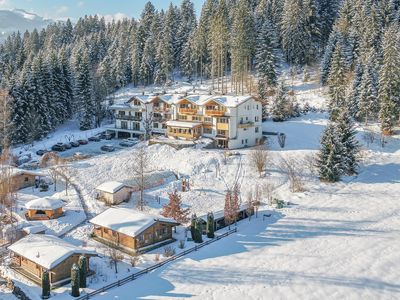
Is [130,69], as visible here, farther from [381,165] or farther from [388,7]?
[381,165]

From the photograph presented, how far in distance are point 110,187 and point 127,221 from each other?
9.55 m

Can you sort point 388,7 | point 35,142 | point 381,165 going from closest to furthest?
point 381,165 → point 35,142 → point 388,7

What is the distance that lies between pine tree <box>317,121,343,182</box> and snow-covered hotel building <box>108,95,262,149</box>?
13.8 meters

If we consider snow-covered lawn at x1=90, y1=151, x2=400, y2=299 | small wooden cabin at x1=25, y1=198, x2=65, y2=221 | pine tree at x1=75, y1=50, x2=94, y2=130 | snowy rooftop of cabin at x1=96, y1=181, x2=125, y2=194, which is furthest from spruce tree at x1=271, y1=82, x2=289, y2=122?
small wooden cabin at x1=25, y1=198, x2=65, y2=221

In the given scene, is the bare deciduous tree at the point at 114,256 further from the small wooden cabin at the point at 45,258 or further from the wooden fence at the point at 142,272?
the wooden fence at the point at 142,272

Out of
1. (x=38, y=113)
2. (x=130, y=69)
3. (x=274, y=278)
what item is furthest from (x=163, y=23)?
(x=274, y=278)

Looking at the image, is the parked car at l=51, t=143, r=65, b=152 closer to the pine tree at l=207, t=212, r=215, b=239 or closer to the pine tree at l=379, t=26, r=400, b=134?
the pine tree at l=207, t=212, r=215, b=239

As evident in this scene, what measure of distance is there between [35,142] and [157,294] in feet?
161

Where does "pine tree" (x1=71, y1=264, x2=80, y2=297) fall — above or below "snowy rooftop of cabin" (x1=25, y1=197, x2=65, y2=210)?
below

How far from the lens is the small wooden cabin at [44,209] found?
131ft

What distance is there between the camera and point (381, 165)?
1996 inches

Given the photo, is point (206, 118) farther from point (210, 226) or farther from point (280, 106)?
point (210, 226)

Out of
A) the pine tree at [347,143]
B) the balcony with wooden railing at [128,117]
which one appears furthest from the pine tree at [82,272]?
the balcony with wooden railing at [128,117]

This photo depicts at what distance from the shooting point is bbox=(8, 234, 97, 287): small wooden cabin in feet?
92.7
